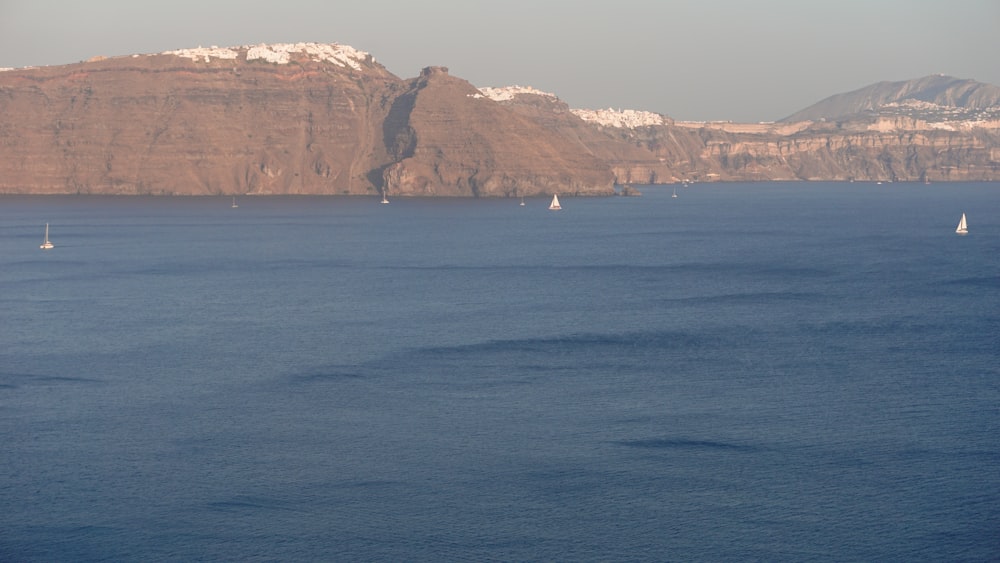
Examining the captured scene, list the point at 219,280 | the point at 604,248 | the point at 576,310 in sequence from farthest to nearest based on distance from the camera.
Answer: the point at 604,248
the point at 219,280
the point at 576,310

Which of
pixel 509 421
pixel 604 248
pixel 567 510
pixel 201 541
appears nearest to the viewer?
pixel 201 541

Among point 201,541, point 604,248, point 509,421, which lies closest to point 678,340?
point 509,421

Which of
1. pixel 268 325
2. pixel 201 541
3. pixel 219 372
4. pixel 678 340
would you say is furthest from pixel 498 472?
pixel 268 325

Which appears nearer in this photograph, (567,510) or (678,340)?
(567,510)

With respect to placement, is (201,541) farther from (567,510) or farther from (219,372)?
(219,372)

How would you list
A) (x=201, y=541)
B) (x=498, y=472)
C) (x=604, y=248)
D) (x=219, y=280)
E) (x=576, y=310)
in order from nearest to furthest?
(x=201, y=541) < (x=498, y=472) < (x=576, y=310) < (x=219, y=280) < (x=604, y=248)

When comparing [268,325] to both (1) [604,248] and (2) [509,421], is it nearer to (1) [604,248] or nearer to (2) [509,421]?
(2) [509,421]
